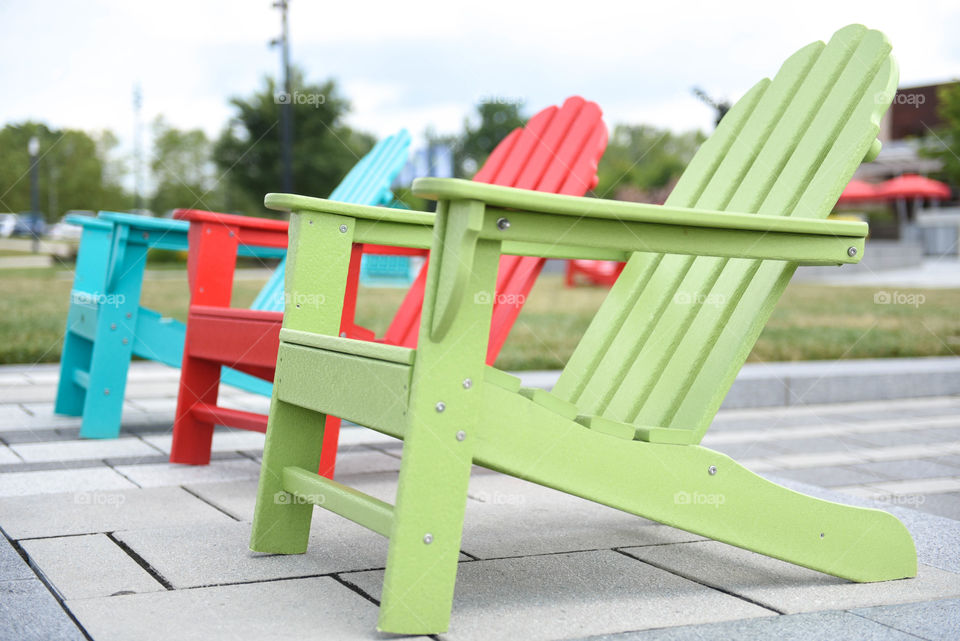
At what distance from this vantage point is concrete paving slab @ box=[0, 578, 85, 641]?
1.48m

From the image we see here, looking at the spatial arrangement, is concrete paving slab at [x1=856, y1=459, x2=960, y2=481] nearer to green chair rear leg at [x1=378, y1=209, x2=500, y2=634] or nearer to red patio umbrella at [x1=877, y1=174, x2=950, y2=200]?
green chair rear leg at [x1=378, y1=209, x2=500, y2=634]

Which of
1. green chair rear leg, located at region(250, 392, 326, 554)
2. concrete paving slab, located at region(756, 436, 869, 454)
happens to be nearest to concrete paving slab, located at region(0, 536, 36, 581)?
green chair rear leg, located at region(250, 392, 326, 554)

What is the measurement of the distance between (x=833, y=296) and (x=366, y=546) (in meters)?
11.3

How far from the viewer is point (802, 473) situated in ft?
10.6

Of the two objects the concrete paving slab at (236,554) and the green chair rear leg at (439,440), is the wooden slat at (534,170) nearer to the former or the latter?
the concrete paving slab at (236,554)

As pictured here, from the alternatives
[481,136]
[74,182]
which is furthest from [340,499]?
[481,136]

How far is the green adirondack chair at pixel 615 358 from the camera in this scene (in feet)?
5.08

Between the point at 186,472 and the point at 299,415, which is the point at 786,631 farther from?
the point at 186,472

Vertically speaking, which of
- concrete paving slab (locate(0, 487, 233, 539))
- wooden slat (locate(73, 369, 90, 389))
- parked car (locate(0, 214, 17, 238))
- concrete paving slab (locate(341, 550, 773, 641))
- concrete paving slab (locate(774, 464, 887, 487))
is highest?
concrete paving slab (locate(774, 464, 887, 487))

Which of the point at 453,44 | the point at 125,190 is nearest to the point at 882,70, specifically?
the point at 453,44

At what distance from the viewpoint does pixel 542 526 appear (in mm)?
2381

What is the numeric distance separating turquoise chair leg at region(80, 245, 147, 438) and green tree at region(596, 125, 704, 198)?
3101 centimetres

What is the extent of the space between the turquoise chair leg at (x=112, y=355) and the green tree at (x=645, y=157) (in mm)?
31005

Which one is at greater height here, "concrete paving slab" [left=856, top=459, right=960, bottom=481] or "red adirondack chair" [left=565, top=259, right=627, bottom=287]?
"red adirondack chair" [left=565, top=259, right=627, bottom=287]
